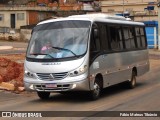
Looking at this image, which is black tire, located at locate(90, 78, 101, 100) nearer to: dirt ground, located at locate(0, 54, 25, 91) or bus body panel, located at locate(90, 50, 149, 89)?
bus body panel, located at locate(90, 50, 149, 89)

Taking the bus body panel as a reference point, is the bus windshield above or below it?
above

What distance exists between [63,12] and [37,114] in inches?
3446

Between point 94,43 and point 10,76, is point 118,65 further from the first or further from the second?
point 10,76

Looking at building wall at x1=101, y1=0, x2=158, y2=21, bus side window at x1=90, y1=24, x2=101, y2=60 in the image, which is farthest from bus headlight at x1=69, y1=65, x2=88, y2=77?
building wall at x1=101, y1=0, x2=158, y2=21

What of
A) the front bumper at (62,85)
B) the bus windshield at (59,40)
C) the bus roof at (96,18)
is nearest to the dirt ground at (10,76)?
the bus windshield at (59,40)

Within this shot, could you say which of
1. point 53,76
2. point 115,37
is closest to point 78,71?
point 53,76

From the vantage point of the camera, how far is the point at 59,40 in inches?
553

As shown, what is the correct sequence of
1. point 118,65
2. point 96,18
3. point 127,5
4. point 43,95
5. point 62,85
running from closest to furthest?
point 62,85, point 43,95, point 96,18, point 118,65, point 127,5

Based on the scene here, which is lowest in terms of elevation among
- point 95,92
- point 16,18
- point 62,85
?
point 16,18

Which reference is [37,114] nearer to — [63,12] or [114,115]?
[114,115]

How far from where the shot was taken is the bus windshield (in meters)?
13.7

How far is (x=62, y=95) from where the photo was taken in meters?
15.8

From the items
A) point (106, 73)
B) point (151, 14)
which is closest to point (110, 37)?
point (106, 73)

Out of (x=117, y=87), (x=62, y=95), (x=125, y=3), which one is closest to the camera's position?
(x=62, y=95)
